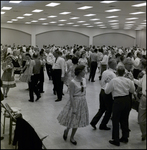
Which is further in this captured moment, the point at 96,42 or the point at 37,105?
the point at 96,42

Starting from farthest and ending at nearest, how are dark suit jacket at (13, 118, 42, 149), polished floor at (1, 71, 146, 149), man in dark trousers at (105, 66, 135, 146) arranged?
A: polished floor at (1, 71, 146, 149) < man in dark trousers at (105, 66, 135, 146) < dark suit jacket at (13, 118, 42, 149)

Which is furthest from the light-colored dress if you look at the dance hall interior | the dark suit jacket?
the dark suit jacket

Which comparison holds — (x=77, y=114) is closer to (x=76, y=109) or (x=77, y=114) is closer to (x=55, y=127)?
(x=76, y=109)

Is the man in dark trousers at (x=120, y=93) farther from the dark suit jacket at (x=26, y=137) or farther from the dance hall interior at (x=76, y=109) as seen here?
the dark suit jacket at (x=26, y=137)

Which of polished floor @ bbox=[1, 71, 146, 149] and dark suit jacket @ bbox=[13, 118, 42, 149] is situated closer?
dark suit jacket @ bbox=[13, 118, 42, 149]

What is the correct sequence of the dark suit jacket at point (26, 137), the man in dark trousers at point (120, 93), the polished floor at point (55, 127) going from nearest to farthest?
the dark suit jacket at point (26, 137), the man in dark trousers at point (120, 93), the polished floor at point (55, 127)

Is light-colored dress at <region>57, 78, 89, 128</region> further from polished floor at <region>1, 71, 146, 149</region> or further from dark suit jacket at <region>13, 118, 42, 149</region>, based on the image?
dark suit jacket at <region>13, 118, 42, 149</region>

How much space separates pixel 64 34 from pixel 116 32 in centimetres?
682

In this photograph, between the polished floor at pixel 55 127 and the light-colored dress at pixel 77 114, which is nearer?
the light-colored dress at pixel 77 114

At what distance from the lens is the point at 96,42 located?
31.8 m

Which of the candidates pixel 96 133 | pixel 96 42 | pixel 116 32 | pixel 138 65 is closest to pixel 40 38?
pixel 96 42

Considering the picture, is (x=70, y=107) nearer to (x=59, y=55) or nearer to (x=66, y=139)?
(x=66, y=139)

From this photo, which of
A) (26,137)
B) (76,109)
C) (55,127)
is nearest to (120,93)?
(76,109)

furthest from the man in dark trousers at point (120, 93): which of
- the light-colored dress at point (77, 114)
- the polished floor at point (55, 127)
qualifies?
the polished floor at point (55, 127)
